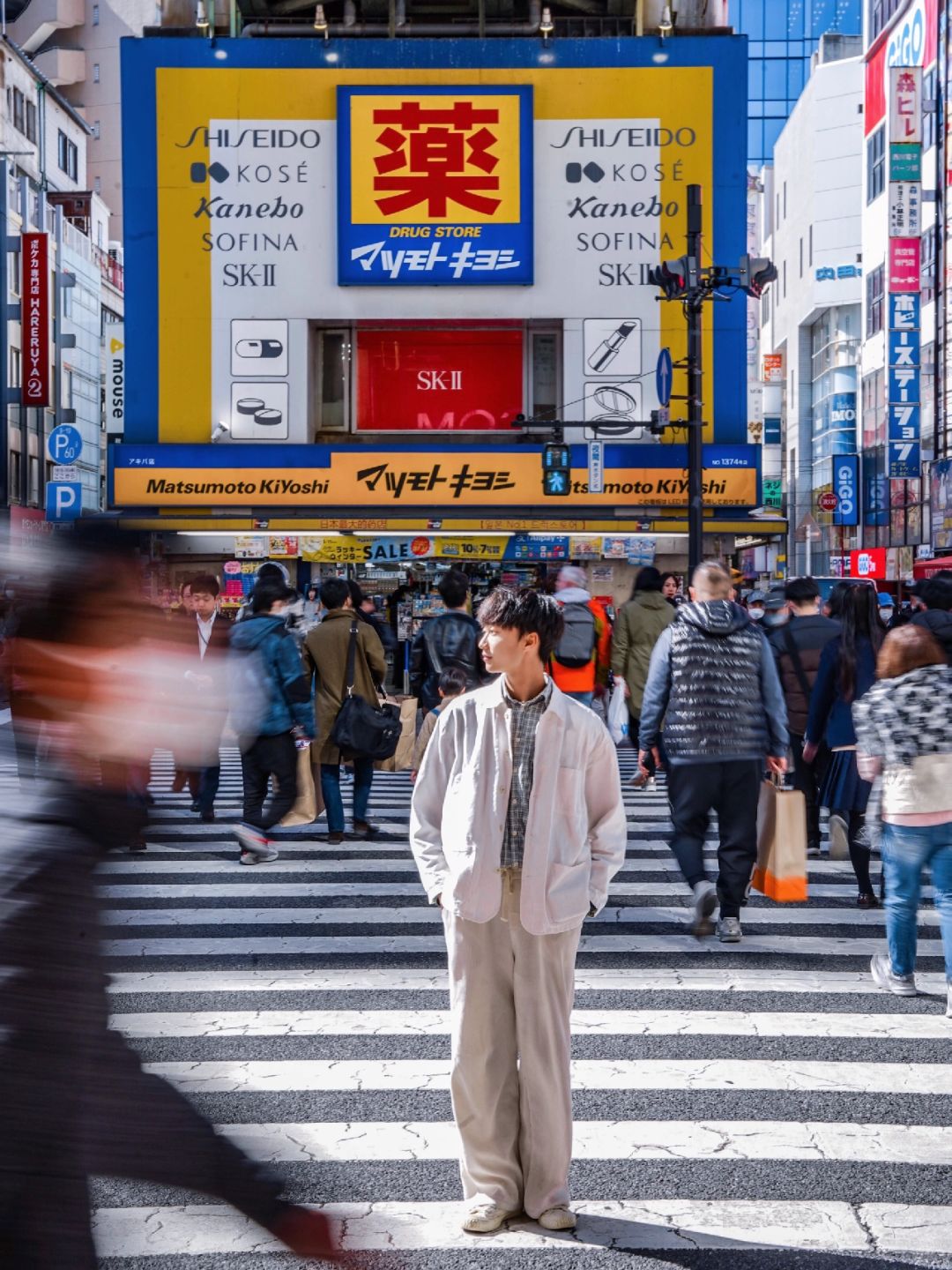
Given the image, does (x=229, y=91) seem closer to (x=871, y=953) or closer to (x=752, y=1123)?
(x=871, y=953)

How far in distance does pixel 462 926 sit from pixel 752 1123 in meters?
1.70

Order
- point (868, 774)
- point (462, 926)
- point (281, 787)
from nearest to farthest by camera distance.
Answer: point (462, 926), point (868, 774), point (281, 787)

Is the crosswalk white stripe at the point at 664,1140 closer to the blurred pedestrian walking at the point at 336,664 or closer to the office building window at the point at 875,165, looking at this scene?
the blurred pedestrian walking at the point at 336,664

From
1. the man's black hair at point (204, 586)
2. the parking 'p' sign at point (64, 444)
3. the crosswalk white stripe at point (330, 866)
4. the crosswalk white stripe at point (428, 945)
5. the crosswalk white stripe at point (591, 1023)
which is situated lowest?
the crosswalk white stripe at point (591, 1023)

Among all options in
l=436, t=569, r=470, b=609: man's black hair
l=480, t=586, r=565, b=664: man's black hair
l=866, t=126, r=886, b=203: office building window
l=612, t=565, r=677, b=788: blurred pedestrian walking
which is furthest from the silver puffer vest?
l=866, t=126, r=886, b=203: office building window

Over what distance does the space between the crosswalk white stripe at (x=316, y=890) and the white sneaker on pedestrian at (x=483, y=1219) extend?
5.01m

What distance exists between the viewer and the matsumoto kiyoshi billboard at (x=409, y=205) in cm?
2900

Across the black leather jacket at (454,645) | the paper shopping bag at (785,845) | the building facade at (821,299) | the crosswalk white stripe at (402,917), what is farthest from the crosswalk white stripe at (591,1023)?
the building facade at (821,299)

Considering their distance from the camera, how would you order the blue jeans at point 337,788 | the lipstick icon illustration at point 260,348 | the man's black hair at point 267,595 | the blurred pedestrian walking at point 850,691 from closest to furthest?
the blurred pedestrian walking at point 850,691 → the man's black hair at point 267,595 → the blue jeans at point 337,788 → the lipstick icon illustration at point 260,348

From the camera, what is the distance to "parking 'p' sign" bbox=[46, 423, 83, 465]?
34278 mm

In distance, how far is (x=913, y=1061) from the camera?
19.7 ft

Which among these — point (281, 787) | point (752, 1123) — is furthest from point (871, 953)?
point (281, 787)

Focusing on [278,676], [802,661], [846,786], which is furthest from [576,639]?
[846,786]

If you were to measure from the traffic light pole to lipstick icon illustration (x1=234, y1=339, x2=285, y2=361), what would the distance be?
1006 centimetres
